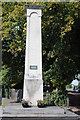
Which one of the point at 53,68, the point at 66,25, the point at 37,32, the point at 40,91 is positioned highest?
the point at 66,25

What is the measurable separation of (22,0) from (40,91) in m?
7.23

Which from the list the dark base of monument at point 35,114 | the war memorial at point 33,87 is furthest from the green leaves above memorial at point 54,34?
the dark base of monument at point 35,114

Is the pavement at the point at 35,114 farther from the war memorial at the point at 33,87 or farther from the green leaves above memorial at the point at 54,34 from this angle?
the green leaves above memorial at the point at 54,34

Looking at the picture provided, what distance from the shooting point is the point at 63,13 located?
14438 mm

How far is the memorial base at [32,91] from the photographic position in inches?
376

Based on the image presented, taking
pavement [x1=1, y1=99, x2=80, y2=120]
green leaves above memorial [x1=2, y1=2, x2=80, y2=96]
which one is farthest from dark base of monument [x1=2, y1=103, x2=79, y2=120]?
green leaves above memorial [x1=2, y1=2, x2=80, y2=96]

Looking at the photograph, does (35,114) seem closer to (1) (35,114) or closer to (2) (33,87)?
(1) (35,114)

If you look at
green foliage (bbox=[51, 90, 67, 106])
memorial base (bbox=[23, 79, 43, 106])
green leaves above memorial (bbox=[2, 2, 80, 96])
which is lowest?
green foliage (bbox=[51, 90, 67, 106])

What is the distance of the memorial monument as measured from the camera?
378 inches

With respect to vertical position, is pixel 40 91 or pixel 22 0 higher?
pixel 22 0

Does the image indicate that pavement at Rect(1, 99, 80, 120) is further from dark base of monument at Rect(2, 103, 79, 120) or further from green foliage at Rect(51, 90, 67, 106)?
green foliage at Rect(51, 90, 67, 106)

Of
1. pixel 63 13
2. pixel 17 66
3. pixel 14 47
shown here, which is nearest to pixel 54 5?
pixel 63 13

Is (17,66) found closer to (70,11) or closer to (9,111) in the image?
(70,11)

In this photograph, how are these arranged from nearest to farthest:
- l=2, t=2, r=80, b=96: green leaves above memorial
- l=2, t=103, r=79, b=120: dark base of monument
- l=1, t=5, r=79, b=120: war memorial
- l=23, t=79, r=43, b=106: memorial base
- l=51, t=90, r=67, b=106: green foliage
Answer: l=2, t=103, r=79, b=120: dark base of monument
l=1, t=5, r=79, b=120: war memorial
l=23, t=79, r=43, b=106: memorial base
l=2, t=2, r=80, b=96: green leaves above memorial
l=51, t=90, r=67, b=106: green foliage
